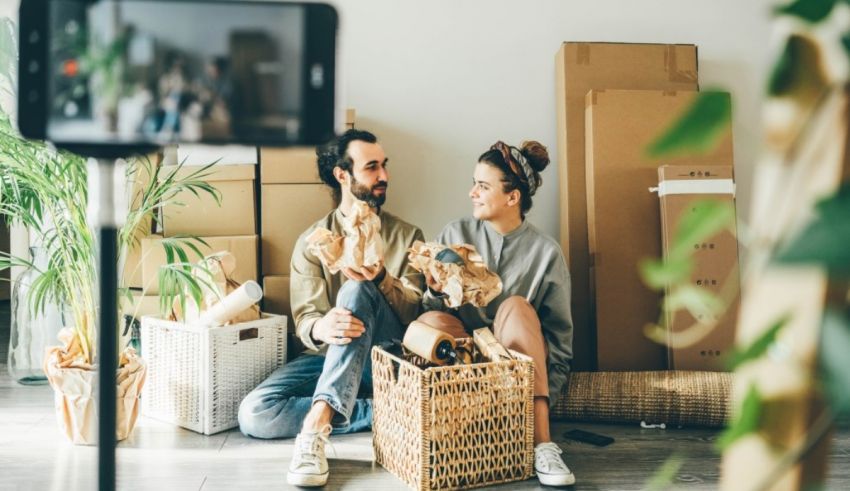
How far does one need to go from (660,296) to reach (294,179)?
1.35 m

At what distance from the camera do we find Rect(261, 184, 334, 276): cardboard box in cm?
253

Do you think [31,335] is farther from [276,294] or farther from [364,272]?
[364,272]

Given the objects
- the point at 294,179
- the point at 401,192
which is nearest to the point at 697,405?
the point at 401,192

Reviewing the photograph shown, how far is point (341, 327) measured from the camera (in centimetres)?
188

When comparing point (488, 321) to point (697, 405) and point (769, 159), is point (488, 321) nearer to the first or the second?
point (697, 405)

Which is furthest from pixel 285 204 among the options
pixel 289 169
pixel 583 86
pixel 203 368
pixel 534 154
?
pixel 583 86

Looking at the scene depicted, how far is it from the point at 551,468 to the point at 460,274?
526mm

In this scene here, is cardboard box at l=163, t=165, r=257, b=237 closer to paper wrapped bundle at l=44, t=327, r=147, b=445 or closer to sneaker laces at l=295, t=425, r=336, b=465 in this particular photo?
paper wrapped bundle at l=44, t=327, r=147, b=445

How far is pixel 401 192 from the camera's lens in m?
2.74

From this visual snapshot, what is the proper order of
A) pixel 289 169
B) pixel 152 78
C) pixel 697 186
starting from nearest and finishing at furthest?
pixel 152 78, pixel 697 186, pixel 289 169

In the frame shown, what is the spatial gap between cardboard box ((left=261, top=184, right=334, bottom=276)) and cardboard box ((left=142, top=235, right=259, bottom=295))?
0.20ft

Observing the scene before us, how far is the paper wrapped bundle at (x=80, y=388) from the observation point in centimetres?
193

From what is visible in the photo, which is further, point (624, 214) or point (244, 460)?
point (624, 214)

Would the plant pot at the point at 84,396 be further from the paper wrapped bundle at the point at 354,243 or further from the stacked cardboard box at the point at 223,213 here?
the paper wrapped bundle at the point at 354,243
